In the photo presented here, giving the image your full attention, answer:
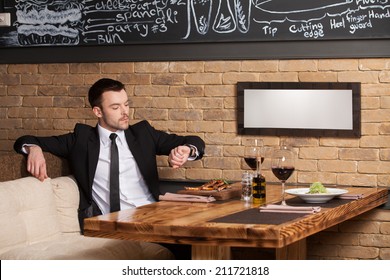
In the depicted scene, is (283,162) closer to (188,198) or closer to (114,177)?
(188,198)

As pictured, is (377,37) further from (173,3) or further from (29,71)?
(29,71)

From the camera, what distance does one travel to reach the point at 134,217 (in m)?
4.04

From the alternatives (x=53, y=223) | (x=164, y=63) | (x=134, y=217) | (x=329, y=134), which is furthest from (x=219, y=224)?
(x=164, y=63)

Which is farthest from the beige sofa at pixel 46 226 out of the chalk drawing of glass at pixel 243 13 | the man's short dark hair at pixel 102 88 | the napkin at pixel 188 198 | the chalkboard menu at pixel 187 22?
the chalk drawing of glass at pixel 243 13

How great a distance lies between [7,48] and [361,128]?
264 centimetres

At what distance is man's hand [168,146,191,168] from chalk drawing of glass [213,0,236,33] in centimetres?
96

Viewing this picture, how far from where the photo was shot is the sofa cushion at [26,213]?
4570mm

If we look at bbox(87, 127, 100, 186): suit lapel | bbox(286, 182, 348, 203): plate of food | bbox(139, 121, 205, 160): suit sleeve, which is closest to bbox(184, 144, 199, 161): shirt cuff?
bbox(139, 121, 205, 160): suit sleeve

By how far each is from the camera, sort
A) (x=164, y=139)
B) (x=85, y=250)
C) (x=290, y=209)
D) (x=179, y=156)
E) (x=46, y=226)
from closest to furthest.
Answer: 1. (x=290, y=209)
2. (x=85, y=250)
3. (x=46, y=226)
4. (x=179, y=156)
5. (x=164, y=139)

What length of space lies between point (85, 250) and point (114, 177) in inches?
30.5

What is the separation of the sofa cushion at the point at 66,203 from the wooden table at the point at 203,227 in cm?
84

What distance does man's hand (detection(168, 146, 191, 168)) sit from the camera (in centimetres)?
503

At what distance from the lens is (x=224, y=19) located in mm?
5625

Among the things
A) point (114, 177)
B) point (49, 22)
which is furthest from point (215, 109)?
point (49, 22)
